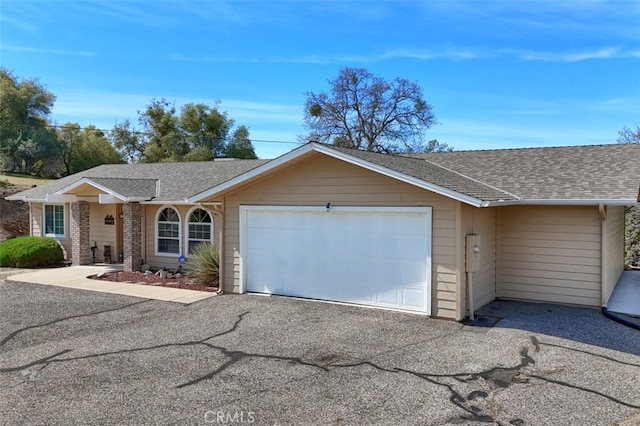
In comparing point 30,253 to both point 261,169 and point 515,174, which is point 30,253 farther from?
point 515,174

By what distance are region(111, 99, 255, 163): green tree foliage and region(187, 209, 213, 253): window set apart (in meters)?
26.8

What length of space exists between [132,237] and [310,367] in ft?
35.2

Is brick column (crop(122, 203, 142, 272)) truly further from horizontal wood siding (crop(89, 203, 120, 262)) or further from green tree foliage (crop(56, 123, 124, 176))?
green tree foliage (crop(56, 123, 124, 176))

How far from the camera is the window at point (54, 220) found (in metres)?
18.2

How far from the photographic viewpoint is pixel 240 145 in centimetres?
4438

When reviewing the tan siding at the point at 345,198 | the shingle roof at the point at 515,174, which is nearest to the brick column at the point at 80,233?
the shingle roof at the point at 515,174

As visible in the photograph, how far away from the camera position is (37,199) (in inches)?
705

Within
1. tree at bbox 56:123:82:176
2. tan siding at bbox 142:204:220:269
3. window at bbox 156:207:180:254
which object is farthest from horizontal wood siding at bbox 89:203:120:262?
tree at bbox 56:123:82:176

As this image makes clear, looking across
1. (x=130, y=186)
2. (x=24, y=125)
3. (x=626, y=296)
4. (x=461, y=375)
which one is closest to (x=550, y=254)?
(x=626, y=296)

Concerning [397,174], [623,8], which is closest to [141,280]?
[397,174]

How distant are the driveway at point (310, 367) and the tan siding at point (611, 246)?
0.97 metres

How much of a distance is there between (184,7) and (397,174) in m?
7.17

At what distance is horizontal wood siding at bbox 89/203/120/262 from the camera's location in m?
→ 17.0
